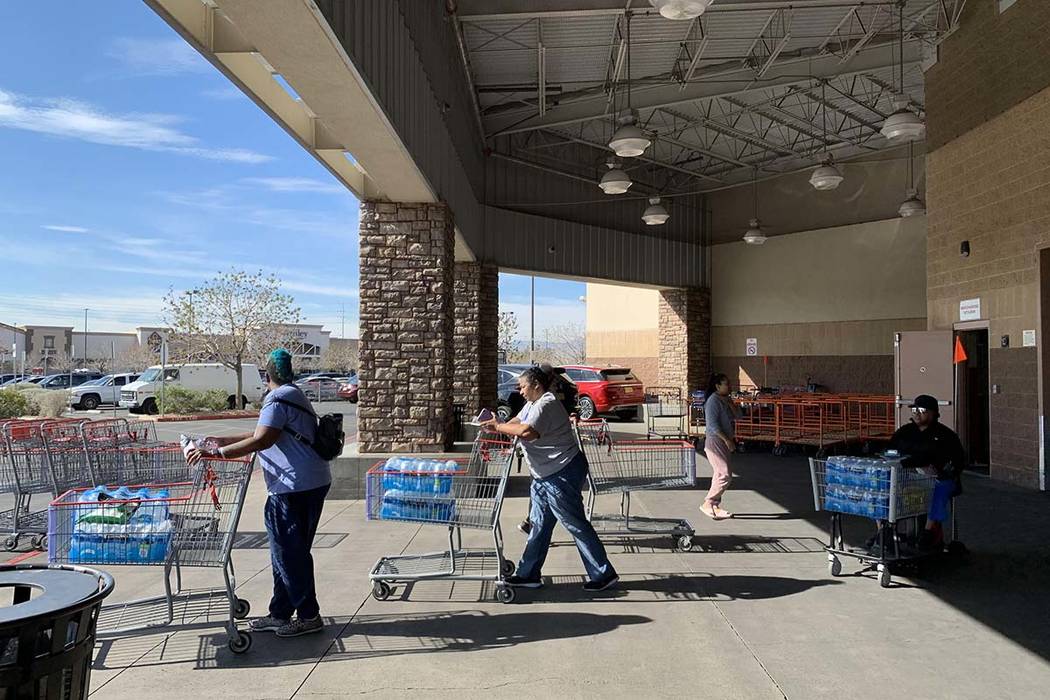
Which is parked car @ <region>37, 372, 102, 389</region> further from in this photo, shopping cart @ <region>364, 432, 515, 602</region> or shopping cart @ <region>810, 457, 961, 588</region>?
shopping cart @ <region>810, 457, 961, 588</region>

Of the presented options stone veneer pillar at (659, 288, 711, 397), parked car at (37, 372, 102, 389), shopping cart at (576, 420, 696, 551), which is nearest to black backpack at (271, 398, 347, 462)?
shopping cart at (576, 420, 696, 551)

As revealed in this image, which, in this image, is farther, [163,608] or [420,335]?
[420,335]

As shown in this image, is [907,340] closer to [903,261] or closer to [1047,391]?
[1047,391]

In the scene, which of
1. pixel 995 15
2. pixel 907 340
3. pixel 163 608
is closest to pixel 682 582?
pixel 163 608

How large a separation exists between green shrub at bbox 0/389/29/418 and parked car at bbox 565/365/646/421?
15629mm

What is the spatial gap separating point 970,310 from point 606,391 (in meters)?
12.1

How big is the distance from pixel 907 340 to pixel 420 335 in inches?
314

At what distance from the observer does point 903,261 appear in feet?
72.5

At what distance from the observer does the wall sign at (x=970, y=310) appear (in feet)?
40.7

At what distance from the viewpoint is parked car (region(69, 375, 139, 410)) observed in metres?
32.6

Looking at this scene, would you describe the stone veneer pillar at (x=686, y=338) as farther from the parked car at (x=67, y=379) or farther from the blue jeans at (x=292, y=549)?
the parked car at (x=67, y=379)

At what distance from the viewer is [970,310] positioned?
12594 millimetres

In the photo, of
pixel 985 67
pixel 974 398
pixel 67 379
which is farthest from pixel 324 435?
pixel 67 379

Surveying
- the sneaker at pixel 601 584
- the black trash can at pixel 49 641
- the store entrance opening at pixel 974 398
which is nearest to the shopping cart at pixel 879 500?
the sneaker at pixel 601 584
